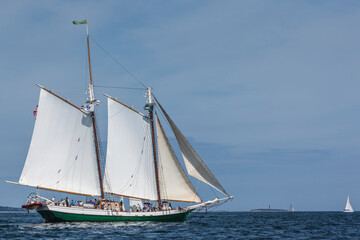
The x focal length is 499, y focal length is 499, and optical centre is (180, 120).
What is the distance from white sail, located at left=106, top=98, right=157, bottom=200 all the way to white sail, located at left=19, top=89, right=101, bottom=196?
2880 mm

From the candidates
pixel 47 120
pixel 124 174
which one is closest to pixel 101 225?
pixel 124 174

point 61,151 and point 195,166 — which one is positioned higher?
point 61,151

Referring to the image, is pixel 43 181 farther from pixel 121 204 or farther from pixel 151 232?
pixel 151 232

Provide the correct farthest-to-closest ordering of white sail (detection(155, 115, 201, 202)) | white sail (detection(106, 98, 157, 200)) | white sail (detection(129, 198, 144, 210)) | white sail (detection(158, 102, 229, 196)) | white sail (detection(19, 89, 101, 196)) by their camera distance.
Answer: white sail (detection(129, 198, 144, 210)), white sail (detection(106, 98, 157, 200)), white sail (detection(155, 115, 201, 202)), white sail (detection(158, 102, 229, 196)), white sail (detection(19, 89, 101, 196))

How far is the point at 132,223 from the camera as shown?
68.7m

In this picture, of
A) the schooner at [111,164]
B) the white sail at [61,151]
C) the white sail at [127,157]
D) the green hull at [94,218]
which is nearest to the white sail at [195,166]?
the schooner at [111,164]

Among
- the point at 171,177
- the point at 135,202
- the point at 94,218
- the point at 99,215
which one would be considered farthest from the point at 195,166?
the point at 94,218

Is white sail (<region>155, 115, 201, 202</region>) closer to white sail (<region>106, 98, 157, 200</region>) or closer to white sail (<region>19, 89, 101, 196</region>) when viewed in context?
white sail (<region>106, 98, 157, 200</region>)

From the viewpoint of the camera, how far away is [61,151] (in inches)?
2741

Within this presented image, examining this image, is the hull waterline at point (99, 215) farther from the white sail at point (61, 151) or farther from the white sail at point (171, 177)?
the white sail at point (61, 151)

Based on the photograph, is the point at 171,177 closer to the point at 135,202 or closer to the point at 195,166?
the point at 195,166

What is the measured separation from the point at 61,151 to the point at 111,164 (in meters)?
7.29

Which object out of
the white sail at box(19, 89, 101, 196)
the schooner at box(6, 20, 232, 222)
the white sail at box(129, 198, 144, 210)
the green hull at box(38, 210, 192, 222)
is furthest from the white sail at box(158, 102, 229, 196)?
the white sail at box(19, 89, 101, 196)

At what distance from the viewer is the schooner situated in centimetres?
6712
